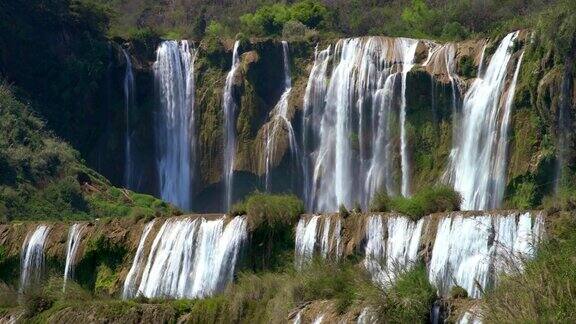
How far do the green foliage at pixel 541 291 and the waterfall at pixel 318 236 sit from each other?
1852 centimetres

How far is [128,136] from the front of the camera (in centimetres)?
8131

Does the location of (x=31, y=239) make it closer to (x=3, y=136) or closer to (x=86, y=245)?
(x=86, y=245)

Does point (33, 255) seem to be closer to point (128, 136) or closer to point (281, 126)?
point (281, 126)

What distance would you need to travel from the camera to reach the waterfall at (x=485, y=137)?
64.0m

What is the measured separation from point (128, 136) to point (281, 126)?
8.87 meters

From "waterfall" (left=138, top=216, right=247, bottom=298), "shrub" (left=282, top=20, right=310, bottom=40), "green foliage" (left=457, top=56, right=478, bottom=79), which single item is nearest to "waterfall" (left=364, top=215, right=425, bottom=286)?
"waterfall" (left=138, top=216, right=247, bottom=298)

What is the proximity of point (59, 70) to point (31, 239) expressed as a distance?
2715cm

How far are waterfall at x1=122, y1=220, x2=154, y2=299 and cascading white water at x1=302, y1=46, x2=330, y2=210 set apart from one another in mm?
23165

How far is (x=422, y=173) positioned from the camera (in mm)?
70000

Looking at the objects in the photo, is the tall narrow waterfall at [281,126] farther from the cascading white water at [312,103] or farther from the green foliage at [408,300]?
the green foliage at [408,300]

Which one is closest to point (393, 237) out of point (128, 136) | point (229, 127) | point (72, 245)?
point (72, 245)

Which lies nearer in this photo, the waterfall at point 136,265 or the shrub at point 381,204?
the shrub at point 381,204

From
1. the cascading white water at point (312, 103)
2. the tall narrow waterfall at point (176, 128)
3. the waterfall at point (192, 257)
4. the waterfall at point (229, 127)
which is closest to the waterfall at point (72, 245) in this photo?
the waterfall at point (192, 257)

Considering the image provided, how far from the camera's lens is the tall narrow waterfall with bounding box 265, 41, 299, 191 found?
252 feet
